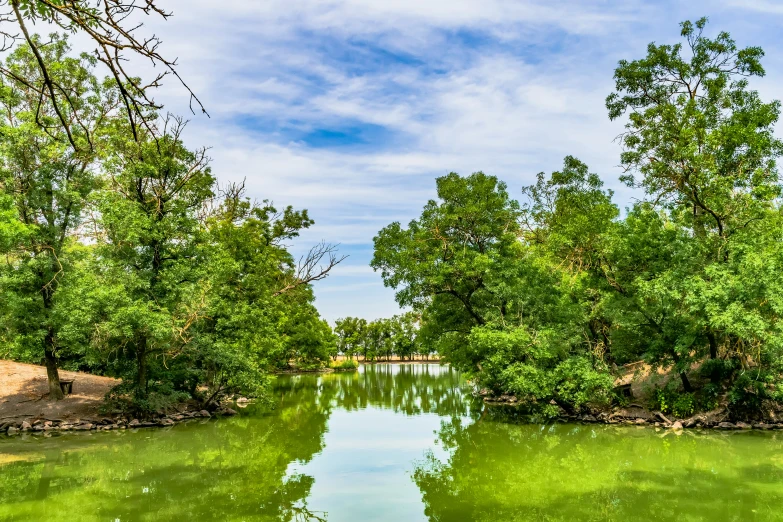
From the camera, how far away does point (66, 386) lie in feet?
64.7

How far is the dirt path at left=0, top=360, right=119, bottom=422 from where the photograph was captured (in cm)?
1766

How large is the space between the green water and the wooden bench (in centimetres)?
410

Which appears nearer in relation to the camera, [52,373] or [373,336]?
[52,373]

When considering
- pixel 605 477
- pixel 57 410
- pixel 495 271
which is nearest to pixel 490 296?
pixel 495 271

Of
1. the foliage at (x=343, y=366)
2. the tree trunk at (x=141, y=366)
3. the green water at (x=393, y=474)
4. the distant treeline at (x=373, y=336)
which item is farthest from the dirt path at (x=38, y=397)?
the distant treeline at (x=373, y=336)

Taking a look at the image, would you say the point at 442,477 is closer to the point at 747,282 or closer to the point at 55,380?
the point at 747,282

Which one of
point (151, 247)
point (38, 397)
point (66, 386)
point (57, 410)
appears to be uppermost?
point (151, 247)

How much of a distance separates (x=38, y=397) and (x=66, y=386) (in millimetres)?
1053

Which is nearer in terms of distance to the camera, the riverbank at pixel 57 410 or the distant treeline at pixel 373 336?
the riverbank at pixel 57 410

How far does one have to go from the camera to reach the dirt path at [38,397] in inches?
695

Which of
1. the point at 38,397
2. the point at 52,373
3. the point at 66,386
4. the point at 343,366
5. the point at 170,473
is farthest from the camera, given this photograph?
the point at 343,366

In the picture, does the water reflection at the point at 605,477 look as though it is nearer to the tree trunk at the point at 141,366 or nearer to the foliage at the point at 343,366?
the tree trunk at the point at 141,366

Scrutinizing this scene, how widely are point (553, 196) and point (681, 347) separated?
18.4m

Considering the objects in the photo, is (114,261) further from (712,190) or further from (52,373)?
(712,190)
